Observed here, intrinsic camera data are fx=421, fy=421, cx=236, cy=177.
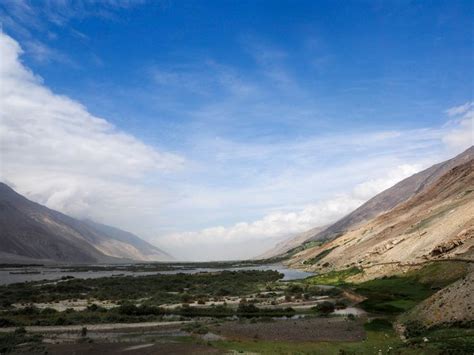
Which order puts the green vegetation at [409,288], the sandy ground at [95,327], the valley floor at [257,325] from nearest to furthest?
the valley floor at [257,325] < the sandy ground at [95,327] < the green vegetation at [409,288]

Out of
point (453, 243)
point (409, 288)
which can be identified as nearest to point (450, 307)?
point (409, 288)

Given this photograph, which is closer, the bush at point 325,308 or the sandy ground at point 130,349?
the sandy ground at point 130,349

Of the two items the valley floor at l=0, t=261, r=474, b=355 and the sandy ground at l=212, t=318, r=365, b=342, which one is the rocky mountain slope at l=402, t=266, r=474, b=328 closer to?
the valley floor at l=0, t=261, r=474, b=355

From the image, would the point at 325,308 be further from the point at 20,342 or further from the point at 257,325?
the point at 20,342

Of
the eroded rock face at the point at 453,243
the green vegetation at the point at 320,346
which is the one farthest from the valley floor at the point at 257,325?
the eroded rock face at the point at 453,243

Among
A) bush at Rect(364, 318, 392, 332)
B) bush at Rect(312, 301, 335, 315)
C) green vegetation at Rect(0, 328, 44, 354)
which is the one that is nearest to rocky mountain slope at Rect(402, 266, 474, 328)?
bush at Rect(364, 318, 392, 332)

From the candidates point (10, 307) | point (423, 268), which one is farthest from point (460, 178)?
point (10, 307)

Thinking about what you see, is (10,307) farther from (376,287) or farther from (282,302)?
(376,287)

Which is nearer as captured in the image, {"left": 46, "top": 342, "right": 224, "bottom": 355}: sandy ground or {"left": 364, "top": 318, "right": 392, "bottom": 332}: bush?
{"left": 46, "top": 342, "right": 224, "bottom": 355}: sandy ground

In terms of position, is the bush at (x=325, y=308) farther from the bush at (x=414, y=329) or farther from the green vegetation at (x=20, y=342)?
the green vegetation at (x=20, y=342)

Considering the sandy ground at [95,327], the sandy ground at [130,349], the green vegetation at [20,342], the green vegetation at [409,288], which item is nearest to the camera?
the sandy ground at [130,349]

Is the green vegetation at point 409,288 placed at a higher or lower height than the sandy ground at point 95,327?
higher
